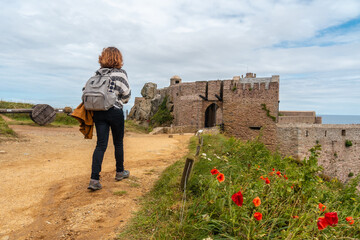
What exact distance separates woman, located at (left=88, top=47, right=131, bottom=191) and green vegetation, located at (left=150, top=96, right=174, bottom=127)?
1892 centimetres

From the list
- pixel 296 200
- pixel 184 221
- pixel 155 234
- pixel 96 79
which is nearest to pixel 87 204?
pixel 155 234

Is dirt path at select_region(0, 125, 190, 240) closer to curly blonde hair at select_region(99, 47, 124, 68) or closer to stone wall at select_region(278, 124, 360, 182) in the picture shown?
curly blonde hair at select_region(99, 47, 124, 68)

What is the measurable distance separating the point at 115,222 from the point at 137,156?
4.06 m

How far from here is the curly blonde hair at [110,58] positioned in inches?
147

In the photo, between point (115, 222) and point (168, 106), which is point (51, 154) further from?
point (168, 106)

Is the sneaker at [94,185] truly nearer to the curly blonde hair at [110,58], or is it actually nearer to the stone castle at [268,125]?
the curly blonde hair at [110,58]

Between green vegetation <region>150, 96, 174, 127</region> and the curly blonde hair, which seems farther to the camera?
green vegetation <region>150, 96, 174, 127</region>

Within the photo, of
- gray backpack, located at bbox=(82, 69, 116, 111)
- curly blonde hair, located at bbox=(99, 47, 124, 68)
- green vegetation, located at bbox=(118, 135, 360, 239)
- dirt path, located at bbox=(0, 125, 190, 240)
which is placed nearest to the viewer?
green vegetation, located at bbox=(118, 135, 360, 239)

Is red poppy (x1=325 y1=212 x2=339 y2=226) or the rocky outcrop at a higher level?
the rocky outcrop

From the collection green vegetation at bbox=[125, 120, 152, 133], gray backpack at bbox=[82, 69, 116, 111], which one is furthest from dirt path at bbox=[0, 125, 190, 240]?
green vegetation at bbox=[125, 120, 152, 133]

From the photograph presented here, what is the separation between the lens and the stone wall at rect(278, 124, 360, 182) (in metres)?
15.5

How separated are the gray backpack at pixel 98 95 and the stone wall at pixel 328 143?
48.3 feet

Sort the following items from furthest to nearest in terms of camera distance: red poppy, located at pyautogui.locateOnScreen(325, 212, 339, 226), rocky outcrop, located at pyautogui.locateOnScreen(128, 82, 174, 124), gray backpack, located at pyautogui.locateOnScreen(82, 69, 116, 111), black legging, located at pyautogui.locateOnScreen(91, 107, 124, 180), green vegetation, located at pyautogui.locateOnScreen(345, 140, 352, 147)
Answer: rocky outcrop, located at pyautogui.locateOnScreen(128, 82, 174, 124)
green vegetation, located at pyautogui.locateOnScreen(345, 140, 352, 147)
black legging, located at pyautogui.locateOnScreen(91, 107, 124, 180)
gray backpack, located at pyautogui.locateOnScreen(82, 69, 116, 111)
red poppy, located at pyautogui.locateOnScreen(325, 212, 339, 226)

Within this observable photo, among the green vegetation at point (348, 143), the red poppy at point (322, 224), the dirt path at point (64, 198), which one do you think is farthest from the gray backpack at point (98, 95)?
the green vegetation at point (348, 143)
